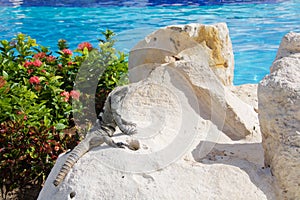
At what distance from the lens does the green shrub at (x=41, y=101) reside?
3846mm

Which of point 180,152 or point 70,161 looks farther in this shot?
point 180,152

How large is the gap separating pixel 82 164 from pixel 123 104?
88cm

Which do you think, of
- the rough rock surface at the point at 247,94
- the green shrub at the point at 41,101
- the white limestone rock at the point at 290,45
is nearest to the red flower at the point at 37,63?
the green shrub at the point at 41,101

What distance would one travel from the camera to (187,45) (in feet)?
15.8

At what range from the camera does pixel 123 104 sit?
3582 mm

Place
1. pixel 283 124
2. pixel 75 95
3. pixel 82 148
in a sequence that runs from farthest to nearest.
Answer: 1. pixel 75 95
2. pixel 82 148
3. pixel 283 124

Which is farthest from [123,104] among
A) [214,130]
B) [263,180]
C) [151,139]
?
[263,180]

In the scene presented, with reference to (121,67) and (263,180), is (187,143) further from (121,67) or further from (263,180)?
(121,67)

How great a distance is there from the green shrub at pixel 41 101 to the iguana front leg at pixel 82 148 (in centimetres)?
98

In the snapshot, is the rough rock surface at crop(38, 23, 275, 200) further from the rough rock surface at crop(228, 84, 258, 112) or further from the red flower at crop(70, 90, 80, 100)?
the red flower at crop(70, 90, 80, 100)

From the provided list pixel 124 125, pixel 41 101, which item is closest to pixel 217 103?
pixel 124 125

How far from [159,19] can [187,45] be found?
8027 mm

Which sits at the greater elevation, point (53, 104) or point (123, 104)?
point (123, 104)

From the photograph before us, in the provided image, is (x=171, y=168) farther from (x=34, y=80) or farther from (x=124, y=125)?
(x=34, y=80)
